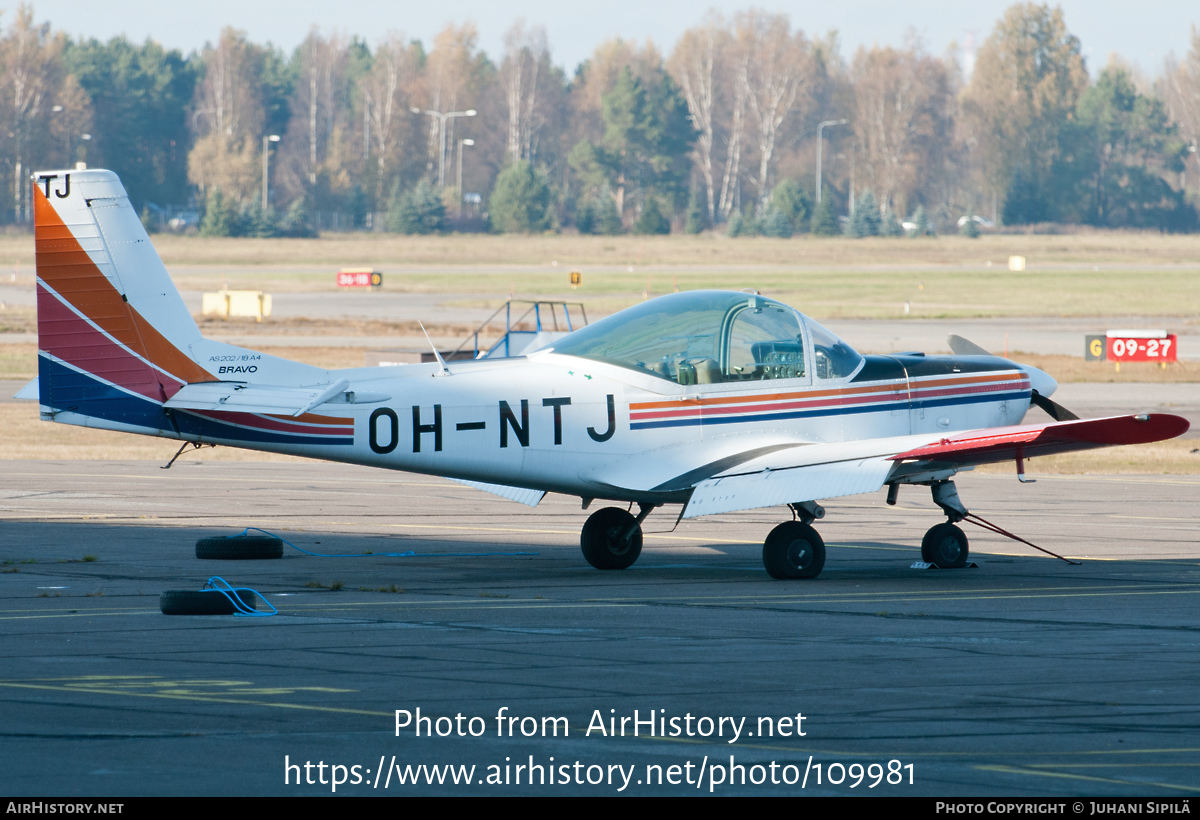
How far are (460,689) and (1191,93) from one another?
196 m

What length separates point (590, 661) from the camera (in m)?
9.34

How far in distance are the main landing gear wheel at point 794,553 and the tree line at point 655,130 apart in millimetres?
142116

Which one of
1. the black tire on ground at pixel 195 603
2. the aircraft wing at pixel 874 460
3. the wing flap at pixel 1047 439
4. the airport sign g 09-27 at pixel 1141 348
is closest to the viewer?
the black tire on ground at pixel 195 603

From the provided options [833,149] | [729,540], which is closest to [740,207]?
[833,149]

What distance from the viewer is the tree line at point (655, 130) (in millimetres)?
164500

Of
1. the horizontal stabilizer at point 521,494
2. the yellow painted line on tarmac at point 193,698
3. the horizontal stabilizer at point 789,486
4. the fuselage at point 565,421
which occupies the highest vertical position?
the fuselage at point 565,421

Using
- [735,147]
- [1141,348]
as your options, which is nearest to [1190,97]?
[735,147]

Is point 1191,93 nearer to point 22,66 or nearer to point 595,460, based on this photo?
point 22,66

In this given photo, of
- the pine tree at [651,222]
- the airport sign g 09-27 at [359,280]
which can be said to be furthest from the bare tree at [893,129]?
the airport sign g 09-27 at [359,280]

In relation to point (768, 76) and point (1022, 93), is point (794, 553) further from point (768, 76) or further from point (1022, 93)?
point (1022, 93)

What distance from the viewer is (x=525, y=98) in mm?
176500

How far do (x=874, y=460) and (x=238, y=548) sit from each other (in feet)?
19.6

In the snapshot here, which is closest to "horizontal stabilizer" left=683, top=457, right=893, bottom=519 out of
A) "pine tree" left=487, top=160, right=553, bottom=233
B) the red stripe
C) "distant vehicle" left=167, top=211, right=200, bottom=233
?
the red stripe

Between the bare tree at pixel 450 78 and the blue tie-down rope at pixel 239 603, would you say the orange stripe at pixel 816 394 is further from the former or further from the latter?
the bare tree at pixel 450 78
